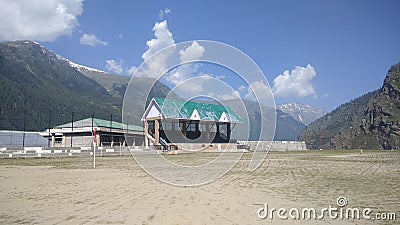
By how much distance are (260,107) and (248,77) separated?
2.39 meters

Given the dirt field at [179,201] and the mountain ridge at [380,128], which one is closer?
the dirt field at [179,201]

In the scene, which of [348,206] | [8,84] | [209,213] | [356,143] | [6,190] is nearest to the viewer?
[209,213]

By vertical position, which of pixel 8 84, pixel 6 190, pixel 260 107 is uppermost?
pixel 8 84

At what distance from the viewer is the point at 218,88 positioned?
51.2 feet

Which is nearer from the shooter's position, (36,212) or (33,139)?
(36,212)

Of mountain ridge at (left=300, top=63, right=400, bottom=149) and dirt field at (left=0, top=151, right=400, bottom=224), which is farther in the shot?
mountain ridge at (left=300, top=63, right=400, bottom=149)

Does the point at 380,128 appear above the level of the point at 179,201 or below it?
above

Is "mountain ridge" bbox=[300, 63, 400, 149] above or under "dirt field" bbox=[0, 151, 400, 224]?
above

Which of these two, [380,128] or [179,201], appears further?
[380,128]

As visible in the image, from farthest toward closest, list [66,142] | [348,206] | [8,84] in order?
[8,84] → [66,142] → [348,206]

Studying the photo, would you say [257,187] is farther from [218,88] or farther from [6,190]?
[6,190]

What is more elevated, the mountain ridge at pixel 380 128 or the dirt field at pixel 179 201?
the mountain ridge at pixel 380 128

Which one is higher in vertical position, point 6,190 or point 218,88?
point 218,88

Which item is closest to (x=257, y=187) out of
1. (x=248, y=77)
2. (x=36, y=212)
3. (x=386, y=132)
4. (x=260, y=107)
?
(x=260, y=107)
